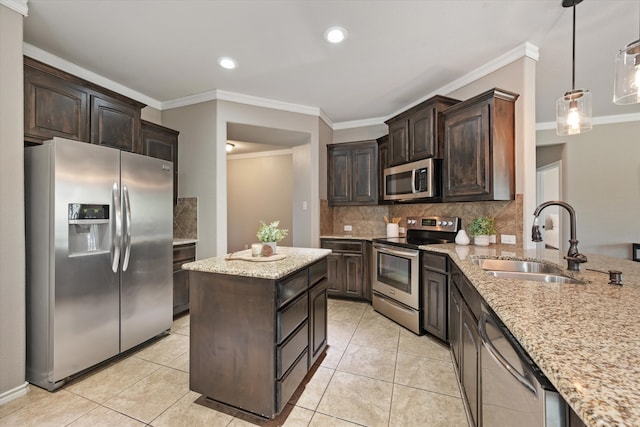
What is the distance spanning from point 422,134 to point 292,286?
2274 millimetres

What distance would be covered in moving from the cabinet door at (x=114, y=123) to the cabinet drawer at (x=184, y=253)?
1.16 metres

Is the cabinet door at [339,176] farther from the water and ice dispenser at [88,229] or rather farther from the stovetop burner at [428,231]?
the water and ice dispenser at [88,229]

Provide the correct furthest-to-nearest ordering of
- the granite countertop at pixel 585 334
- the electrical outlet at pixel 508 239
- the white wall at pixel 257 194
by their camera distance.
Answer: the white wall at pixel 257 194 → the electrical outlet at pixel 508 239 → the granite countertop at pixel 585 334

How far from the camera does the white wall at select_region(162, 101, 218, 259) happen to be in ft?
11.1

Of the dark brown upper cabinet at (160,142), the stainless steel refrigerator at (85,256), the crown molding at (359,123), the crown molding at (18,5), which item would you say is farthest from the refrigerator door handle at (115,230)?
the crown molding at (359,123)

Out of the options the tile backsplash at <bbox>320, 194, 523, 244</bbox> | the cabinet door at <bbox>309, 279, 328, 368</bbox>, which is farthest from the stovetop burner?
the cabinet door at <bbox>309, 279, 328, 368</bbox>

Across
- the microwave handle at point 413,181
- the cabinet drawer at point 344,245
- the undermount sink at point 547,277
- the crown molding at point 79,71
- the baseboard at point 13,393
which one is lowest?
the baseboard at point 13,393

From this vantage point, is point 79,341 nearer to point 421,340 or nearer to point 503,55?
point 421,340

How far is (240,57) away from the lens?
2666 mm

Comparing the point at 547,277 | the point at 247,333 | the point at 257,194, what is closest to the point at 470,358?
the point at 547,277

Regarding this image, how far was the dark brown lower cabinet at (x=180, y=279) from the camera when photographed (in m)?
3.11

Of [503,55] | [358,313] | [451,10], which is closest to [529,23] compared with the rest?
[503,55]

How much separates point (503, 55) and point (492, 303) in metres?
2.67

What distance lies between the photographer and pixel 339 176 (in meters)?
4.27
